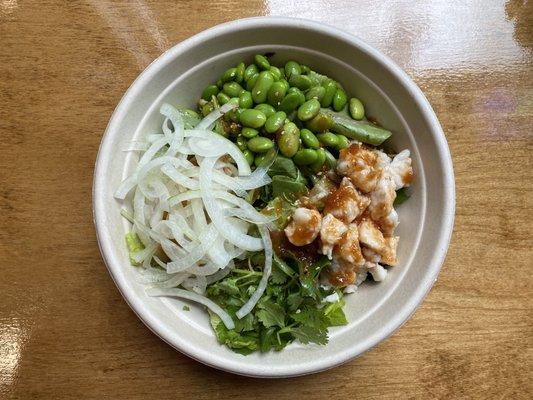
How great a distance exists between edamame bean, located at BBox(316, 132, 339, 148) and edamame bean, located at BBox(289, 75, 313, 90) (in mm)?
209

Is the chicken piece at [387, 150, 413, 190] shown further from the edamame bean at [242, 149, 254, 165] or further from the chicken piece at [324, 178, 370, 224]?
the edamame bean at [242, 149, 254, 165]

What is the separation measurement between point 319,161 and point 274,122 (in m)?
0.24

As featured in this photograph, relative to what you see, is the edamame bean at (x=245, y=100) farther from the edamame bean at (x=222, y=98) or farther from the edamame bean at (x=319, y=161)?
the edamame bean at (x=319, y=161)

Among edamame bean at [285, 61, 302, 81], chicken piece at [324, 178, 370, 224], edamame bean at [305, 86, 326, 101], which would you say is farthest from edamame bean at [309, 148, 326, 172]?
edamame bean at [285, 61, 302, 81]

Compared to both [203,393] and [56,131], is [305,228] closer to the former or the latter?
[203,393]

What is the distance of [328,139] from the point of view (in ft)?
6.93

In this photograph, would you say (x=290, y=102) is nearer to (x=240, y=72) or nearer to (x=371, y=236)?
(x=240, y=72)

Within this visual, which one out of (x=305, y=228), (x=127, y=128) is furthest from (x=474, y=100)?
(x=127, y=128)

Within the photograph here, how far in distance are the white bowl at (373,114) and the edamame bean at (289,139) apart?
34 centimetres

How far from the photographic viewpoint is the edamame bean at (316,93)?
7.01 ft

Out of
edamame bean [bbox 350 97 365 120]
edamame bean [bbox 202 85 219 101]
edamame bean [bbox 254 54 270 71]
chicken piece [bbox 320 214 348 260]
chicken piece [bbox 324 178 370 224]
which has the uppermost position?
edamame bean [bbox 254 54 270 71]

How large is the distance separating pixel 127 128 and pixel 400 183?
3.65ft

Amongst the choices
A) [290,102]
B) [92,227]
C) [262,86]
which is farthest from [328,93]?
[92,227]

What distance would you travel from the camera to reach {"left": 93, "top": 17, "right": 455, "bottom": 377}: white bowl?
6.41 feet
